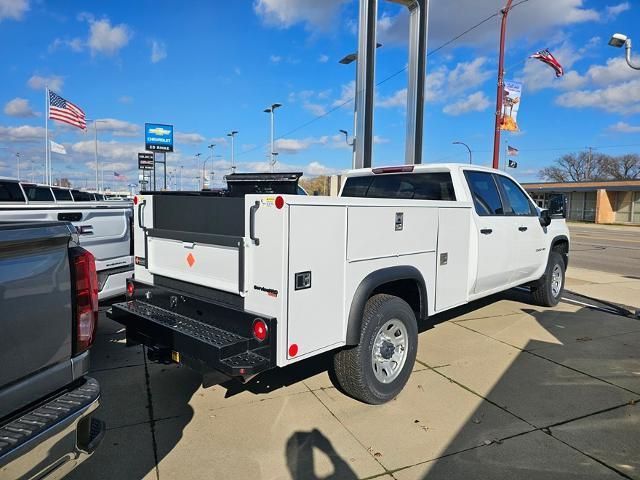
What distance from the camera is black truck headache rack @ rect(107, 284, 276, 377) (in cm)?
301

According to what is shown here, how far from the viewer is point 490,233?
5.38 meters

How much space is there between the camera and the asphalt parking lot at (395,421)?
3.09 metres

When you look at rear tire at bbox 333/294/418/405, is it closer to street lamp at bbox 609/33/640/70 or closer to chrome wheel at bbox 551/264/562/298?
chrome wheel at bbox 551/264/562/298

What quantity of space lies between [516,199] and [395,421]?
3.91m

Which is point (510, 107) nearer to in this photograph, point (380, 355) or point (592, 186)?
point (380, 355)

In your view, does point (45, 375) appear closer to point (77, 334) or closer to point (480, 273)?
point (77, 334)

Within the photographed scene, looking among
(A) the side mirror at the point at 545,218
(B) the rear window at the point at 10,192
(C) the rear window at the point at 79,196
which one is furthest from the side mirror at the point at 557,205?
(C) the rear window at the point at 79,196

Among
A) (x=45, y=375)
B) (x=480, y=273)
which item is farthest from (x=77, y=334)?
→ (x=480, y=273)

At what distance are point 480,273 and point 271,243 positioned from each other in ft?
10.3

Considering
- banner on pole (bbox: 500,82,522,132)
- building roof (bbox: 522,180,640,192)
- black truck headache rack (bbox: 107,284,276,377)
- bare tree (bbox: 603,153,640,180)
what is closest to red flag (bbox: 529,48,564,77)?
banner on pole (bbox: 500,82,522,132)

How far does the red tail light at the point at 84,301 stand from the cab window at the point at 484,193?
4.05 metres

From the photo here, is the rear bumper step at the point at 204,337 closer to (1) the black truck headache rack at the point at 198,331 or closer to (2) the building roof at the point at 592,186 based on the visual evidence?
(1) the black truck headache rack at the point at 198,331

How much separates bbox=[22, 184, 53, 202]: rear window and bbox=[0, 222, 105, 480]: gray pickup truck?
52.0 ft

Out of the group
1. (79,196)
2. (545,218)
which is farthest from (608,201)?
(545,218)
